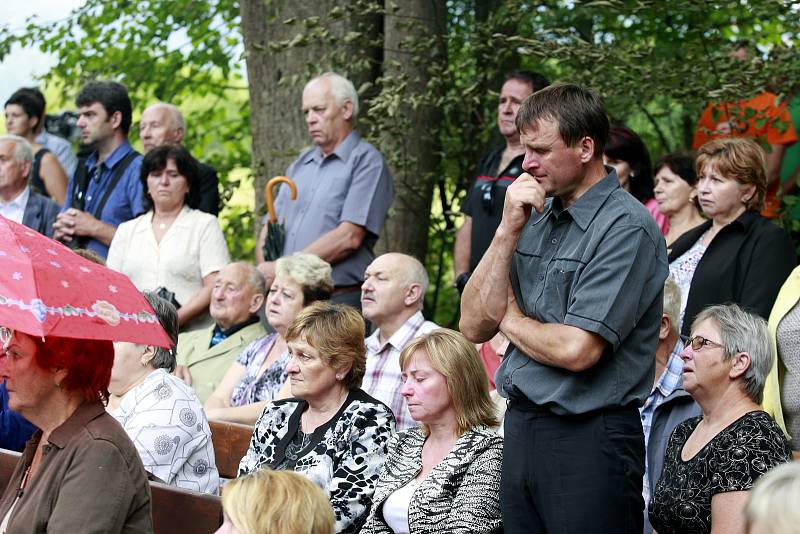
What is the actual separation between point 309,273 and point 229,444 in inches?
45.6

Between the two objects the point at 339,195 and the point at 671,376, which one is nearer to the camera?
the point at 671,376

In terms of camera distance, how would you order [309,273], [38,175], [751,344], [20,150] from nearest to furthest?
[751,344], [309,273], [20,150], [38,175]

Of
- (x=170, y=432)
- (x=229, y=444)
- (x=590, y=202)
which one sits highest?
(x=590, y=202)

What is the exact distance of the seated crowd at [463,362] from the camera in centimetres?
355

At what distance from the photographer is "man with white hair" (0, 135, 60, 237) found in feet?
28.0

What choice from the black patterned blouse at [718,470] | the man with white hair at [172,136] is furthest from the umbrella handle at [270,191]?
the black patterned blouse at [718,470]

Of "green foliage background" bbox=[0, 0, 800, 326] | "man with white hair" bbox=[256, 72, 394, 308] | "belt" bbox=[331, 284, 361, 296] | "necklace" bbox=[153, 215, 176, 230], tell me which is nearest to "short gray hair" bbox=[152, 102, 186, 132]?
"green foliage background" bbox=[0, 0, 800, 326]

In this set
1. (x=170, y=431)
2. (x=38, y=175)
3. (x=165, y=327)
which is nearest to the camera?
(x=170, y=431)

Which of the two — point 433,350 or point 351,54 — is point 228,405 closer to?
point 433,350

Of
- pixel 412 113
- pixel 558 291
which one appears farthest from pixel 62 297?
pixel 412 113

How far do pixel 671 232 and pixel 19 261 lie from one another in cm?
419

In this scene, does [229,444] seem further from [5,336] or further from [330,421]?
[5,336]

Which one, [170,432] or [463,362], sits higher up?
[463,362]

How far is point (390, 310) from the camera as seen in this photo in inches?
241
